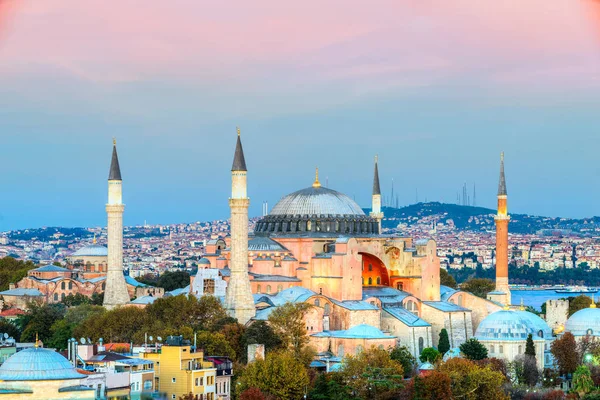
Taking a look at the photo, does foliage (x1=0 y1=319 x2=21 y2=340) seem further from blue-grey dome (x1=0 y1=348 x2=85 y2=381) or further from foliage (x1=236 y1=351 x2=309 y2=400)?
blue-grey dome (x1=0 y1=348 x2=85 y2=381)

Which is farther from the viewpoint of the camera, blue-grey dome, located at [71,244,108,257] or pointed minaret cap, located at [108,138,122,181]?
blue-grey dome, located at [71,244,108,257]

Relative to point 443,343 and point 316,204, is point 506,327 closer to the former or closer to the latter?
point 443,343

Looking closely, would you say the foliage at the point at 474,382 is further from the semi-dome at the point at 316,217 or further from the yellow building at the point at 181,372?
the semi-dome at the point at 316,217

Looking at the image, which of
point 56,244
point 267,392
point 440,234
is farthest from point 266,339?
point 440,234

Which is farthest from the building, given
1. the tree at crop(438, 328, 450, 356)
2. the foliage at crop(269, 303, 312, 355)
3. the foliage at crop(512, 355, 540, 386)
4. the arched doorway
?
the arched doorway

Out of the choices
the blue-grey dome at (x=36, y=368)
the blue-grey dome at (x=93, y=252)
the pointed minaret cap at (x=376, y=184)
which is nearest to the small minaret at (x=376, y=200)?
the pointed minaret cap at (x=376, y=184)

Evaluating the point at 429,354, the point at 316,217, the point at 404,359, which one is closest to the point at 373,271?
the point at 316,217
